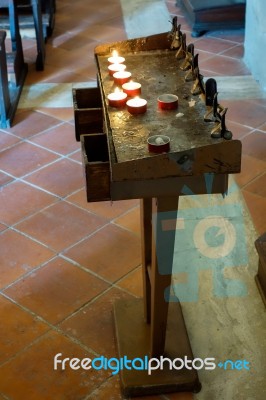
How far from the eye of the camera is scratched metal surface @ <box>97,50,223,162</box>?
196 cm

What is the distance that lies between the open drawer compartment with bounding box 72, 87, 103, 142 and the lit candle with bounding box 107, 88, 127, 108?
130mm

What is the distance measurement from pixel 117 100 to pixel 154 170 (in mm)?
445

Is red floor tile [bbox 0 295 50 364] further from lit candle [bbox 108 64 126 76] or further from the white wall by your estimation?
the white wall

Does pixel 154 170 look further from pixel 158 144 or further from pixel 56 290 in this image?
pixel 56 290

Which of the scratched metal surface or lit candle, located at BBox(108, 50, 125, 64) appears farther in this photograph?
lit candle, located at BBox(108, 50, 125, 64)

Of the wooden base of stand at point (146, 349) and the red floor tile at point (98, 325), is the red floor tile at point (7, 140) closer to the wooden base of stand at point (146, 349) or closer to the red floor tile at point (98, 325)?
the red floor tile at point (98, 325)

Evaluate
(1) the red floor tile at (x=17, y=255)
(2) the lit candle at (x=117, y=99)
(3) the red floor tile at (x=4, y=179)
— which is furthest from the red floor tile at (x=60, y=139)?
(2) the lit candle at (x=117, y=99)

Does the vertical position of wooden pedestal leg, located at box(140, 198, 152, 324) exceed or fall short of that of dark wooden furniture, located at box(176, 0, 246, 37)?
it exceeds it

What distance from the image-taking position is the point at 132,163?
1834 mm

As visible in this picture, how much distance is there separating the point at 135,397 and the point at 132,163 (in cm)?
107

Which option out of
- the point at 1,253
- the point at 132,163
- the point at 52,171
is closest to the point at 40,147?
the point at 52,171

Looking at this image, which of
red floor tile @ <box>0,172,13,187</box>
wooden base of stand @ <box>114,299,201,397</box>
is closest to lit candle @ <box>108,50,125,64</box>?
wooden base of stand @ <box>114,299,201,397</box>

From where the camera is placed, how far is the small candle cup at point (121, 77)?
234cm

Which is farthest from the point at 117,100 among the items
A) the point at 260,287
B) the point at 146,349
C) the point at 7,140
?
the point at 7,140
